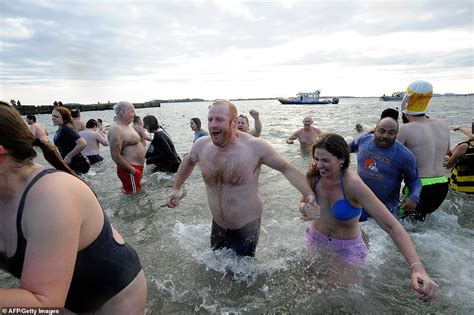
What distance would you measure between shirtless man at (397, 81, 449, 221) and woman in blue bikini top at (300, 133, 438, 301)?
1.90 meters

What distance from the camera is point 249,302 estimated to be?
9.87ft

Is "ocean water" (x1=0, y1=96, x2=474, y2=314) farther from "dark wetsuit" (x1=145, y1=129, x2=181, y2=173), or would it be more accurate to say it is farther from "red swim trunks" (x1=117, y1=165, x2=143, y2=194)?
"dark wetsuit" (x1=145, y1=129, x2=181, y2=173)

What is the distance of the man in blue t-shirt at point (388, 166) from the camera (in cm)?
366

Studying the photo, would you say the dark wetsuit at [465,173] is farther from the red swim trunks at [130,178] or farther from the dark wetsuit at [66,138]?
the dark wetsuit at [66,138]

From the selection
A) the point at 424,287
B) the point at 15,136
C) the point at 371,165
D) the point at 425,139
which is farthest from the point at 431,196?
the point at 15,136

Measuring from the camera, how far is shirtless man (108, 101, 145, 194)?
545 centimetres

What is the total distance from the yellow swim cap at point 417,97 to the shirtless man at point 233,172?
2395mm

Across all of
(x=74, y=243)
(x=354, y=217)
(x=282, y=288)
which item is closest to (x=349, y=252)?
(x=354, y=217)

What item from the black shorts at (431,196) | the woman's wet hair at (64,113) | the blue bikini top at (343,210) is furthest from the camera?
the woman's wet hair at (64,113)

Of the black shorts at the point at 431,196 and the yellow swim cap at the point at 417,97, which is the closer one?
the yellow swim cap at the point at 417,97

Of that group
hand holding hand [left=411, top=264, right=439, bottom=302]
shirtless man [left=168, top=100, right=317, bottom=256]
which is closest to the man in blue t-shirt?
shirtless man [left=168, top=100, right=317, bottom=256]

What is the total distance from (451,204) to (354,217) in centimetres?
411

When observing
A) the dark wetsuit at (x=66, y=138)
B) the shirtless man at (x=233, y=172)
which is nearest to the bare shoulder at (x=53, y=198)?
the shirtless man at (x=233, y=172)

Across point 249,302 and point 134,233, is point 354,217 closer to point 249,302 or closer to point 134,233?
point 249,302
